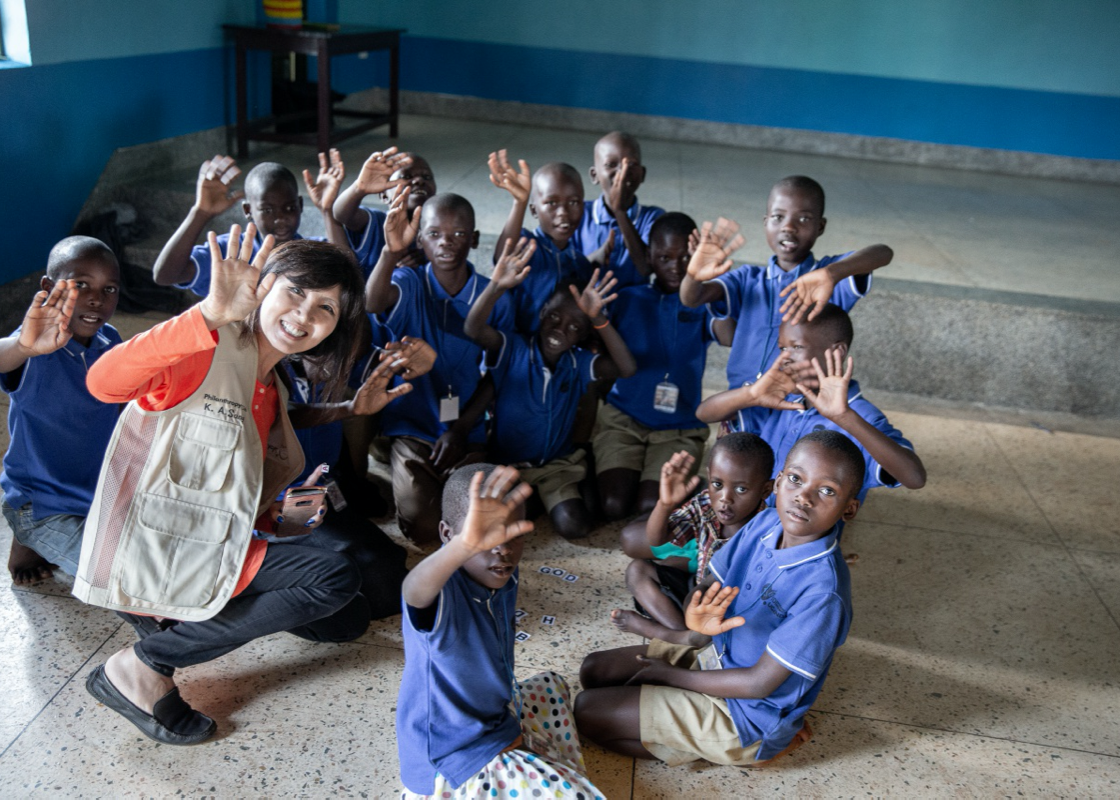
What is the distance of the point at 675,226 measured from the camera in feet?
10.4

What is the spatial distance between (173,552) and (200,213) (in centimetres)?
113

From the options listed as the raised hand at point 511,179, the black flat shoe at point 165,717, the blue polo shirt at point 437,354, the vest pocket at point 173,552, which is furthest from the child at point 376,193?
the black flat shoe at point 165,717

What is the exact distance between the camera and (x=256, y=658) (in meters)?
2.28

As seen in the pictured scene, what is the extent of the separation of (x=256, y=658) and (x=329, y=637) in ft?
0.59

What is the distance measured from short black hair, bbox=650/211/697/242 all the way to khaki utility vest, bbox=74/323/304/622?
5.33 feet

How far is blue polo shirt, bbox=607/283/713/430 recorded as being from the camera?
323cm

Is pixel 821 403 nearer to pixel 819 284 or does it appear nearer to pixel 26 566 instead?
pixel 819 284

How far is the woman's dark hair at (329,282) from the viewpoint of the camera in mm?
1992

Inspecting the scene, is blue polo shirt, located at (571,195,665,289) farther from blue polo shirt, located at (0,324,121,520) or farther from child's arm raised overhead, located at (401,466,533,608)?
child's arm raised overhead, located at (401,466,533,608)

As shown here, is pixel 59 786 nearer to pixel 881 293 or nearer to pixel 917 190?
pixel 881 293

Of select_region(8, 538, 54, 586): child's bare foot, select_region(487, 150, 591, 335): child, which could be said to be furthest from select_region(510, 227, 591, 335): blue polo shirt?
select_region(8, 538, 54, 586): child's bare foot

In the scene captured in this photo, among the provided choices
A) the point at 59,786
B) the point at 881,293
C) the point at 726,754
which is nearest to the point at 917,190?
the point at 881,293

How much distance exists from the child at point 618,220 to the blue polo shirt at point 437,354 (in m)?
0.62

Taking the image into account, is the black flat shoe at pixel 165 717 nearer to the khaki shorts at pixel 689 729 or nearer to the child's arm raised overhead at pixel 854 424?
the khaki shorts at pixel 689 729
